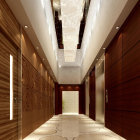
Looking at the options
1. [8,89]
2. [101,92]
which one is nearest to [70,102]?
[101,92]

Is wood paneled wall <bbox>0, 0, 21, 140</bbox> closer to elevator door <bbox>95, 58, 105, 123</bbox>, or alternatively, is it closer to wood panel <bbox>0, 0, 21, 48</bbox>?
wood panel <bbox>0, 0, 21, 48</bbox>

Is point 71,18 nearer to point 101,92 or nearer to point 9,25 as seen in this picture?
point 101,92

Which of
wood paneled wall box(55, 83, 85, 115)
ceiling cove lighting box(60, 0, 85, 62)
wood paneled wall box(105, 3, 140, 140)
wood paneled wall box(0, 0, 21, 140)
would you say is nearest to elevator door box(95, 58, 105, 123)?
wood paneled wall box(105, 3, 140, 140)

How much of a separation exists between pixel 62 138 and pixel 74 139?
338 millimetres

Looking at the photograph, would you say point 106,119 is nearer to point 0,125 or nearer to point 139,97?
point 139,97

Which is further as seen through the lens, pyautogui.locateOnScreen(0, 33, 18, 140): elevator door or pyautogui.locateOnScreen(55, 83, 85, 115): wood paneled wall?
pyautogui.locateOnScreen(55, 83, 85, 115): wood paneled wall

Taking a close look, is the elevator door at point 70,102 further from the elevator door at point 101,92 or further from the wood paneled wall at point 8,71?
the wood paneled wall at point 8,71

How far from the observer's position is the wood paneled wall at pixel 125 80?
4.52 m

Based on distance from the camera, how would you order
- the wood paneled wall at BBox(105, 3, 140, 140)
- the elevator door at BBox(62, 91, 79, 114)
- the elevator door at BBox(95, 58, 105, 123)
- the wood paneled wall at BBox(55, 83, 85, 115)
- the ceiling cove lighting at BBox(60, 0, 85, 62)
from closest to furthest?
the wood paneled wall at BBox(105, 3, 140, 140), the ceiling cove lighting at BBox(60, 0, 85, 62), the elevator door at BBox(95, 58, 105, 123), the wood paneled wall at BBox(55, 83, 85, 115), the elevator door at BBox(62, 91, 79, 114)

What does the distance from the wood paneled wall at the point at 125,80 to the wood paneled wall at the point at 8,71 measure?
261cm

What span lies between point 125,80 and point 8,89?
2839 millimetres

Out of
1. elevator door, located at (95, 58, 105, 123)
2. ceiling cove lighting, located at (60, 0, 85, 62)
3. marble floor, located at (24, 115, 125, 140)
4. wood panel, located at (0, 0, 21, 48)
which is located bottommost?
marble floor, located at (24, 115, 125, 140)

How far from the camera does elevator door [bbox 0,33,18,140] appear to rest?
4.02 meters

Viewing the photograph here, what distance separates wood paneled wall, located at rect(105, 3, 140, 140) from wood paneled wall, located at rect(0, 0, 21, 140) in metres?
2.61
